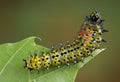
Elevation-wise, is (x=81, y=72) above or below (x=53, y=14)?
below

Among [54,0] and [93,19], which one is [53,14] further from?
[93,19]

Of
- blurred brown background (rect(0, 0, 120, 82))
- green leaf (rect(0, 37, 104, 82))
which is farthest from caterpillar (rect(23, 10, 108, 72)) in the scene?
blurred brown background (rect(0, 0, 120, 82))

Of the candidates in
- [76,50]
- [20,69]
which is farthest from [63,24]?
[20,69]

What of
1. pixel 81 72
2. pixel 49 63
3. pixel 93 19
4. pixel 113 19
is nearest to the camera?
pixel 49 63

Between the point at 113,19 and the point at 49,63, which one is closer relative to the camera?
the point at 49,63

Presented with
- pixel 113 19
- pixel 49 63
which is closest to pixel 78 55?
pixel 49 63

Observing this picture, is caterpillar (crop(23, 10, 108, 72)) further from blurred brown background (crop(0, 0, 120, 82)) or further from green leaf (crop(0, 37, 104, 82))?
blurred brown background (crop(0, 0, 120, 82))

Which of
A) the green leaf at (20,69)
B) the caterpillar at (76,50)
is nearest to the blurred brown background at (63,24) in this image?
the caterpillar at (76,50)
